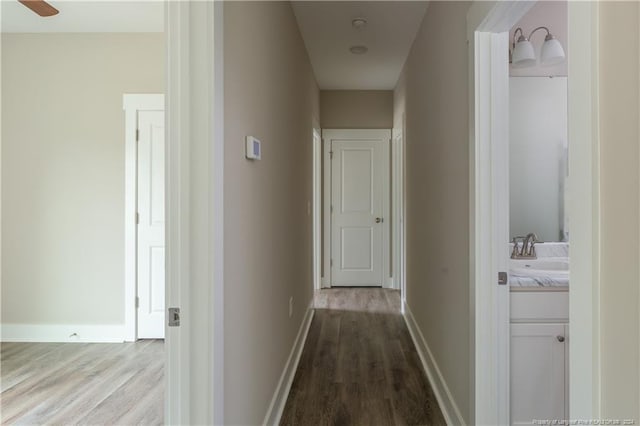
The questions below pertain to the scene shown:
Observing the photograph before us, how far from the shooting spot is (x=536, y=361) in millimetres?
1635

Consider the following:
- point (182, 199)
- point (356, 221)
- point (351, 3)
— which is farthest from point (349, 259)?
point (182, 199)

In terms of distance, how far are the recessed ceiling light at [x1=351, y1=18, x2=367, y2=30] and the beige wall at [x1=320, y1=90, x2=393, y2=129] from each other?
203 cm

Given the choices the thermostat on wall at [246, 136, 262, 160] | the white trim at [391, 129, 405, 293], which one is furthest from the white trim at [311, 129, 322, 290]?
the thermostat on wall at [246, 136, 262, 160]

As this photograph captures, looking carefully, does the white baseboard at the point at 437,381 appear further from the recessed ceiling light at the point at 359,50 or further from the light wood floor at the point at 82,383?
the recessed ceiling light at the point at 359,50

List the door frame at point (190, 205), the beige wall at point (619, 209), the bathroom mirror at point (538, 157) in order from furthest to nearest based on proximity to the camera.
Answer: the bathroom mirror at point (538, 157) → the door frame at point (190, 205) → the beige wall at point (619, 209)

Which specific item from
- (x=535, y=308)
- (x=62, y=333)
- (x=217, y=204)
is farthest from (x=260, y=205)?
(x=62, y=333)

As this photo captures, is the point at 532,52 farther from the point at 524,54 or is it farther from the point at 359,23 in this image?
the point at 359,23

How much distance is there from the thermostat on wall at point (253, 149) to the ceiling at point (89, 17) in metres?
1.77

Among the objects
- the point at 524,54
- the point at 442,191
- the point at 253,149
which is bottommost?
the point at 442,191

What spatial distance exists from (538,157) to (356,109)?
3.13 m

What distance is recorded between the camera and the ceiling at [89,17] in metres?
2.71

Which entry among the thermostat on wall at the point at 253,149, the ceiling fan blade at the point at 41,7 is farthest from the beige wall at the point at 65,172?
the thermostat on wall at the point at 253,149

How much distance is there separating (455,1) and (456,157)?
2.69 feet

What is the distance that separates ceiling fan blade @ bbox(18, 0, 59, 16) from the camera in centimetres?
238
